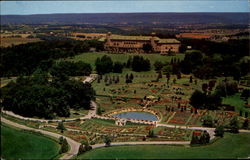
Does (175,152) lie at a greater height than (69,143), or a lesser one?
greater

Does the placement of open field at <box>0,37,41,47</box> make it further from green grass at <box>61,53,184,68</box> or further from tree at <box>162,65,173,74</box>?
tree at <box>162,65,173,74</box>

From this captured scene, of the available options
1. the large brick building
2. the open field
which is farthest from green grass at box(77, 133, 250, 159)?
the large brick building

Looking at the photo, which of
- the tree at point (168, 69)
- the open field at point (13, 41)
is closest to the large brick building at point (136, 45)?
the tree at point (168, 69)

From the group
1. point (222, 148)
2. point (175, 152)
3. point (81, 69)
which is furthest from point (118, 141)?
point (81, 69)

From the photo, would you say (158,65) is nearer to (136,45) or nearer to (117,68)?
(117,68)

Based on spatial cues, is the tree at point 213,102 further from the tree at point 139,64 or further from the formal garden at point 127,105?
the tree at point 139,64

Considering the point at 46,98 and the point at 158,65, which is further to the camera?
the point at 158,65

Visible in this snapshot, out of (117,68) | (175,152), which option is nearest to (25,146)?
(175,152)

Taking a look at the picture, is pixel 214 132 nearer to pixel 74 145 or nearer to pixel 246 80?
pixel 74 145
